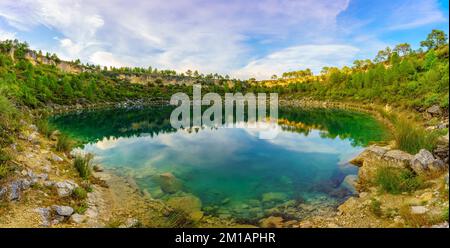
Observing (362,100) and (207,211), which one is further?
(362,100)

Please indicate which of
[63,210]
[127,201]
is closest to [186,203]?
[127,201]

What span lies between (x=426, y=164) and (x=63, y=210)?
8.95 metres

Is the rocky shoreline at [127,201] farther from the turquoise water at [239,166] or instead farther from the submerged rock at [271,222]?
the turquoise water at [239,166]

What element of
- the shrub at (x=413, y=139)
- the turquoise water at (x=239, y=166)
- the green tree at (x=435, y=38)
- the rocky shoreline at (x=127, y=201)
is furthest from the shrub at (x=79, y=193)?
the green tree at (x=435, y=38)

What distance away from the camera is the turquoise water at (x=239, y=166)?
332 inches

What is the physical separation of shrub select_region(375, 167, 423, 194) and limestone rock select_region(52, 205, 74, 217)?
7.78 metres

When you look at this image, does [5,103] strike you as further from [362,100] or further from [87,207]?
[362,100]

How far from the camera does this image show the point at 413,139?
8797mm

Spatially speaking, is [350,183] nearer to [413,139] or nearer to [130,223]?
[413,139]

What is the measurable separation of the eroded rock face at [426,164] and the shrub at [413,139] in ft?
2.41

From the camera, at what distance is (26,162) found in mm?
7930

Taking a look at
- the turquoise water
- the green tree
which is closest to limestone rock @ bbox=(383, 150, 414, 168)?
the turquoise water
